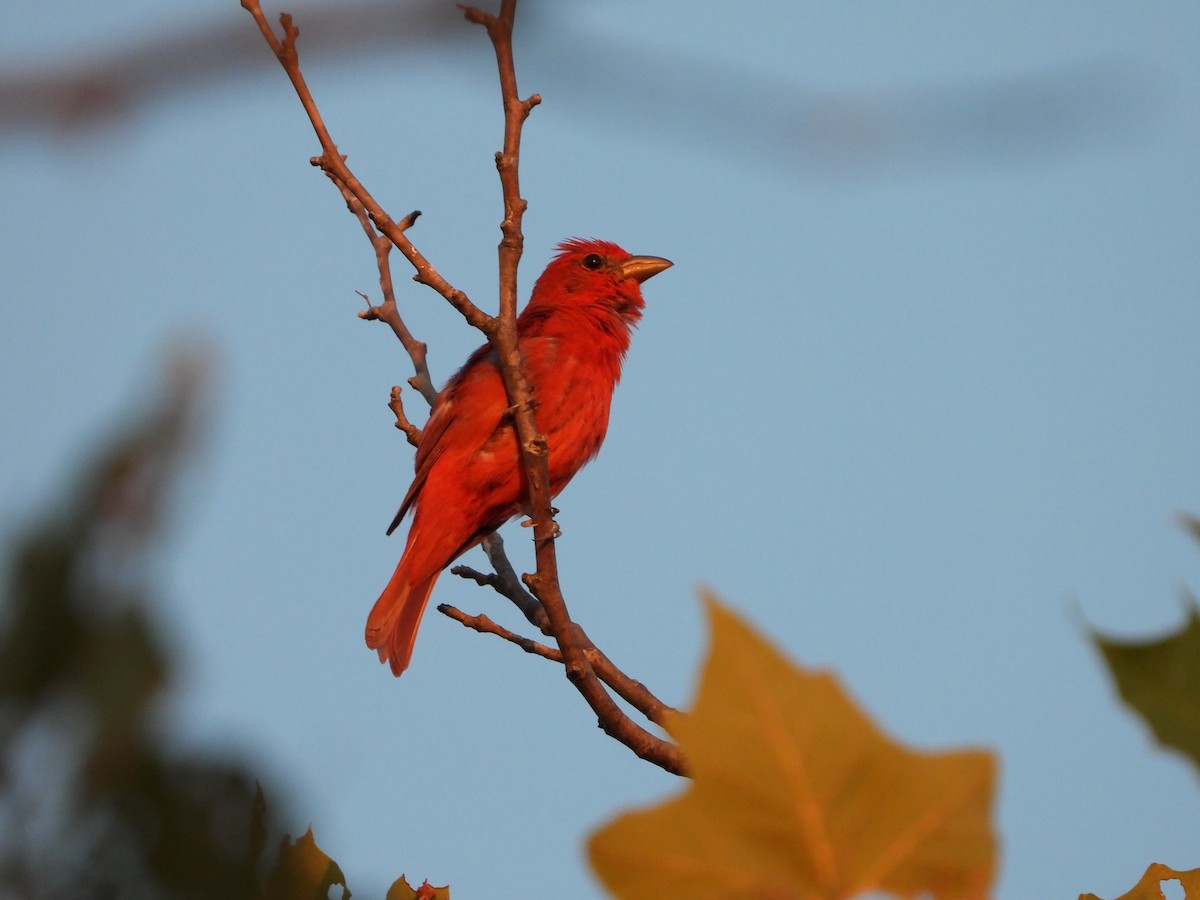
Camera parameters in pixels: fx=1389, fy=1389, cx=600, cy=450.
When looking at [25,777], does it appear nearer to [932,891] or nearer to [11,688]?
[11,688]

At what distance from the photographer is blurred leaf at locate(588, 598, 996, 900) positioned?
142 cm

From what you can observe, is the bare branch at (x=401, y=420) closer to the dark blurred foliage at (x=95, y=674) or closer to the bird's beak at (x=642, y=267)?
the bird's beak at (x=642, y=267)

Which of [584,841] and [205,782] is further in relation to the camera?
[584,841]

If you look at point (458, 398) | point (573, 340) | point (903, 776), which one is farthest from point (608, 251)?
point (903, 776)

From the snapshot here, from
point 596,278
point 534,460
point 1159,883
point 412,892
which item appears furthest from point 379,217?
point 596,278

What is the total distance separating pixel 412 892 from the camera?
9.42 ft

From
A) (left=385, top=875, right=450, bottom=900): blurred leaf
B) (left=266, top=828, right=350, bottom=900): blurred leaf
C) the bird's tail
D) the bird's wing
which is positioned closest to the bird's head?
the bird's wing

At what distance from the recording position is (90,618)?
4.00 ft

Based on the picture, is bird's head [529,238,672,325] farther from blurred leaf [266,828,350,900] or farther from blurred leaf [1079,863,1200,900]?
blurred leaf [266,828,350,900]

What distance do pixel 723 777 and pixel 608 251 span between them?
6401mm

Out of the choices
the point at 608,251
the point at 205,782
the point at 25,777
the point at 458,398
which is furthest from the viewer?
the point at 608,251

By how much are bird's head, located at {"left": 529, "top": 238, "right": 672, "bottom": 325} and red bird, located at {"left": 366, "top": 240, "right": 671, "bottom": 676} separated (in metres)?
0.48

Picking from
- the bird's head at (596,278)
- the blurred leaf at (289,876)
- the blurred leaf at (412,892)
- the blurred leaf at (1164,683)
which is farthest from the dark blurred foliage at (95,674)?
the bird's head at (596,278)

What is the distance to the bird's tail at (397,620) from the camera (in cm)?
630
